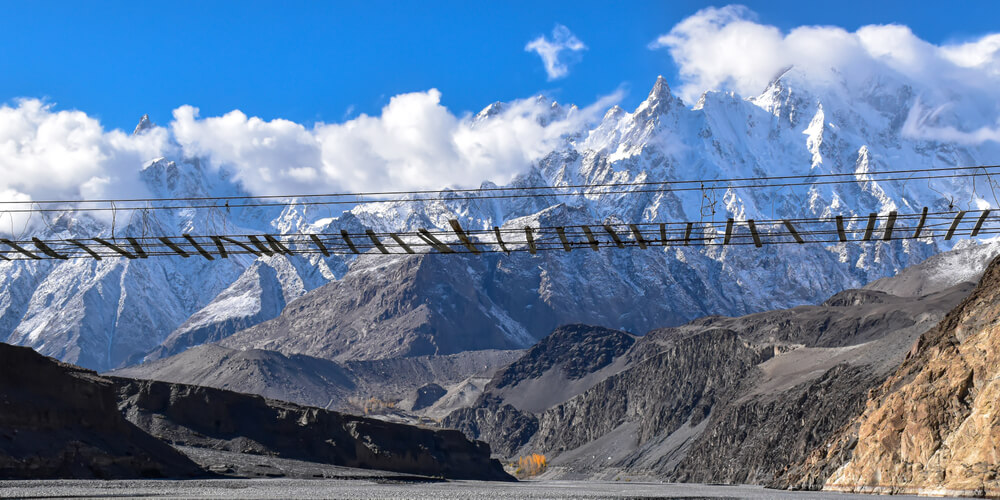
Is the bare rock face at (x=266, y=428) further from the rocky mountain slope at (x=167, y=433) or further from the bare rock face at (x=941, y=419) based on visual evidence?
the bare rock face at (x=941, y=419)

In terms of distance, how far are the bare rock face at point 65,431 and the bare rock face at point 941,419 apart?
205 ft

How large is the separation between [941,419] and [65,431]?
7308cm

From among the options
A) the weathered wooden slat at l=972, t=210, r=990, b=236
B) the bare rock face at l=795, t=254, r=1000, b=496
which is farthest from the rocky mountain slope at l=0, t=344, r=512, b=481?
the weathered wooden slat at l=972, t=210, r=990, b=236

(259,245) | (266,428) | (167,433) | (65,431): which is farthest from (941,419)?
(266,428)

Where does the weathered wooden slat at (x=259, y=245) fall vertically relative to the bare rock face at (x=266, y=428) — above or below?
above

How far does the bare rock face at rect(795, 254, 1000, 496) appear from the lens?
235 ft

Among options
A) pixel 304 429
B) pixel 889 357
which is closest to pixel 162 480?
pixel 304 429

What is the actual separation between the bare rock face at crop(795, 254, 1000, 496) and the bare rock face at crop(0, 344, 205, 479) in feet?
205

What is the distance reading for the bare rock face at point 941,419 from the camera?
71.6m

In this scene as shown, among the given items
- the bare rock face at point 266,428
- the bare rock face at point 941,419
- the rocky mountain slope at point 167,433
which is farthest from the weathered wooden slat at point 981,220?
the bare rock face at point 266,428

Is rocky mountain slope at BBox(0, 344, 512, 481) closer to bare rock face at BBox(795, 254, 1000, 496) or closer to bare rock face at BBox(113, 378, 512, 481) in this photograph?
bare rock face at BBox(113, 378, 512, 481)

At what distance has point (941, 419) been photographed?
7850 centimetres

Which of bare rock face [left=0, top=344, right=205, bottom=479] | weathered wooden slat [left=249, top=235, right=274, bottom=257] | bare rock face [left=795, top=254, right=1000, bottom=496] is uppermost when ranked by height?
weathered wooden slat [left=249, top=235, right=274, bottom=257]

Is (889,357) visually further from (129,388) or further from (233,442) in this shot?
(129,388)
